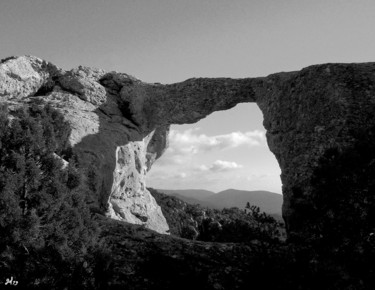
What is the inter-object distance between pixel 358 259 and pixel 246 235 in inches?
581

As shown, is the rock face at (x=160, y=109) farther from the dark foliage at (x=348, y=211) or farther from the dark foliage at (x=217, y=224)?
the dark foliage at (x=348, y=211)

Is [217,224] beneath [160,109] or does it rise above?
beneath

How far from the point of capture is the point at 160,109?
106 ft

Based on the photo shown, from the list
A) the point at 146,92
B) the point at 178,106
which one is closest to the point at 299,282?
the point at 178,106

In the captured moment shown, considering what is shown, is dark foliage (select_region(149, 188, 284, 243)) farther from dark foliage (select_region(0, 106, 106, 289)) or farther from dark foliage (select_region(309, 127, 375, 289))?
dark foliage (select_region(0, 106, 106, 289))

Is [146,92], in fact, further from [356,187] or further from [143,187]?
Answer: [356,187]

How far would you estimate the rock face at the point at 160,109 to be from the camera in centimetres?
2141

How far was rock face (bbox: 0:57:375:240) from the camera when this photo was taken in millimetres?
21406

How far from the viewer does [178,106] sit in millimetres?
31906
